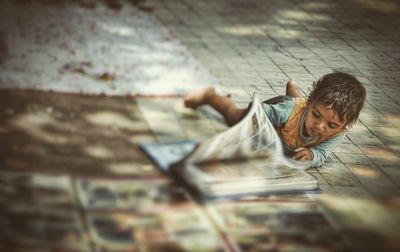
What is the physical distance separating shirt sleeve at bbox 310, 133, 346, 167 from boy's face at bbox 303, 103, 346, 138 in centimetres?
4

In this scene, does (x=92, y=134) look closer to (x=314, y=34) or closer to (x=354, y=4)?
(x=314, y=34)

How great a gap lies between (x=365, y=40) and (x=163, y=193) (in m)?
3.82

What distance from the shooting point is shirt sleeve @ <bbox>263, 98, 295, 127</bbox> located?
12.0 ft

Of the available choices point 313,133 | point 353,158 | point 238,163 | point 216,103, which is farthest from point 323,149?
point 216,103

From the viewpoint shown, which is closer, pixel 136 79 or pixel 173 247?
pixel 173 247

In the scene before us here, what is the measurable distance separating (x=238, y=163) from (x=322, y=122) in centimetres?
63

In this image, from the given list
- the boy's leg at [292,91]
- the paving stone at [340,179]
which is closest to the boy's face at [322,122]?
the paving stone at [340,179]

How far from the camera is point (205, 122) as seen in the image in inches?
150

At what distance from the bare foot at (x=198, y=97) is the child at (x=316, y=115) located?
4.4 inches

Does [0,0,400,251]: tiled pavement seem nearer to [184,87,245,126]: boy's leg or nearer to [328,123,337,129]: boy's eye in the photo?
[184,87,245,126]: boy's leg

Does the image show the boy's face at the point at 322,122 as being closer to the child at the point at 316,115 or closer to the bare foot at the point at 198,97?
the child at the point at 316,115

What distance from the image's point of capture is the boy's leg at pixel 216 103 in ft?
12.2

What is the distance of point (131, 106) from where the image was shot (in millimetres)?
3818

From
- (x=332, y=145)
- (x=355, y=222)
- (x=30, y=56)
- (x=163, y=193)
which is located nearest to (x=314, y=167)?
(x=332, y=145)
